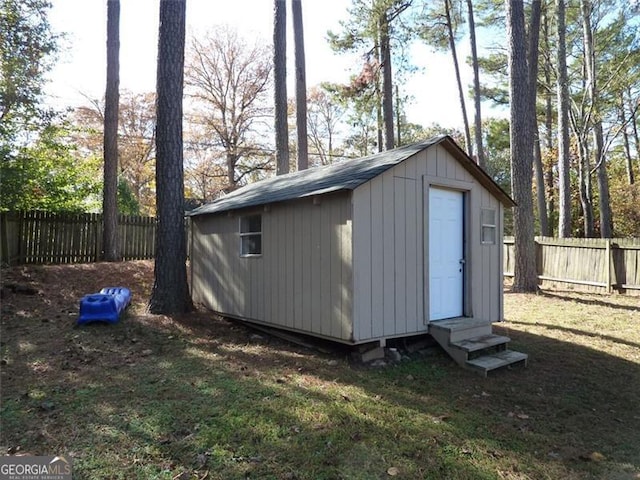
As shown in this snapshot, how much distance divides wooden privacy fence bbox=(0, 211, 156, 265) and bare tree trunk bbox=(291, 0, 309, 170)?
5563 millimetres

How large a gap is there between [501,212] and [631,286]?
6.27 meters

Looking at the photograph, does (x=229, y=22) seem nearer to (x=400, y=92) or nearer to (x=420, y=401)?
(x=400, y=92)

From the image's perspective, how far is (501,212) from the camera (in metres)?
6.63

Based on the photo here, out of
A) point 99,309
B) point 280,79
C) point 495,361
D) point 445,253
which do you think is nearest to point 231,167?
point 280,79

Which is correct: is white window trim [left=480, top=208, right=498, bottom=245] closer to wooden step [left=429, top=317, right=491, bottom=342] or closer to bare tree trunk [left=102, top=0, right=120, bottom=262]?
wooden step [left=429, top=317, right=491, bottom=342]

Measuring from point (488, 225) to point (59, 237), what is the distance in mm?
10665

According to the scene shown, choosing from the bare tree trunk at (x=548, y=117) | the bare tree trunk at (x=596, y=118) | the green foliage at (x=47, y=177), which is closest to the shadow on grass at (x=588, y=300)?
the bare tree trunk at (x=596, y=118)

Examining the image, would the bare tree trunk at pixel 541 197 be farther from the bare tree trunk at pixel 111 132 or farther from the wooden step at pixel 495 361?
the bare tree trunk at pixel 111 132

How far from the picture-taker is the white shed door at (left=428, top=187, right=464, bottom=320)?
18.8ft

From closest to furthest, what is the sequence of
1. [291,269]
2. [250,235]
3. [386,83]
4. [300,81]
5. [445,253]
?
1. [291,269]
2. [445,253]
3. [250,235]
4. [300,81]
5. [386,83]

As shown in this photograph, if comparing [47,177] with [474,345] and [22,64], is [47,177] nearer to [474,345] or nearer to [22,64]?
[22,64]

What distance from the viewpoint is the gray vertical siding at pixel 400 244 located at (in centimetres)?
487

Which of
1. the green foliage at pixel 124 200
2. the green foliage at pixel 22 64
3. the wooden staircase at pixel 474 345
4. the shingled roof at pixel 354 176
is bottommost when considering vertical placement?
the wooden staircase at pixel 474 345

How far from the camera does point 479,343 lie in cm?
538
